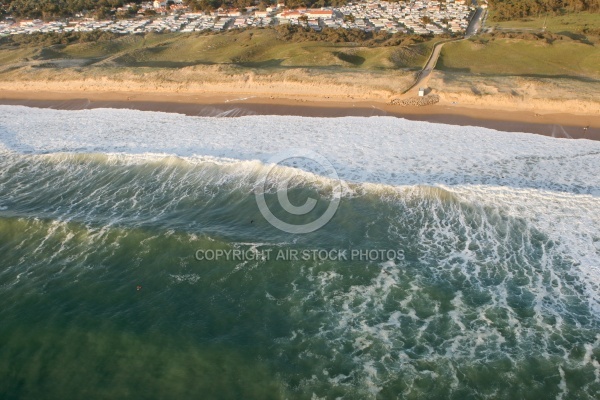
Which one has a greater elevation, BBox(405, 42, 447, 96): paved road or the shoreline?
BBox(405, 42, 447, 96): paved road

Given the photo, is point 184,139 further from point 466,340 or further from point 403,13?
point 403,13

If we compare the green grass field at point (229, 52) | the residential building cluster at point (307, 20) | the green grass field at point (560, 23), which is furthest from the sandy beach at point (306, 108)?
the residential building cluster at point (307, 20)

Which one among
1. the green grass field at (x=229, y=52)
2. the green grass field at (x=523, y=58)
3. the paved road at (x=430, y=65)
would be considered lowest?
the green grass field at (x=229, y=52)

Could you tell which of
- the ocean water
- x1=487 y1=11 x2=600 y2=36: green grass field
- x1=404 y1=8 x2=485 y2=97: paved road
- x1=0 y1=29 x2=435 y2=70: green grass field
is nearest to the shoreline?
x1=404 y1=8 x2=485 y2=97: paved road

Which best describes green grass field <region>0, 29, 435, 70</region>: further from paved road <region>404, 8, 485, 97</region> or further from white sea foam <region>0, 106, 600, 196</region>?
white sea foam <region>0, 106, 600, 196</region>

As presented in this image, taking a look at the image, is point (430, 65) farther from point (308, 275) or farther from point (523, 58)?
point (308, 275)

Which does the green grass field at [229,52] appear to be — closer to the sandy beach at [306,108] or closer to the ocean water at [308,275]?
the sandy beach at [306,108]
